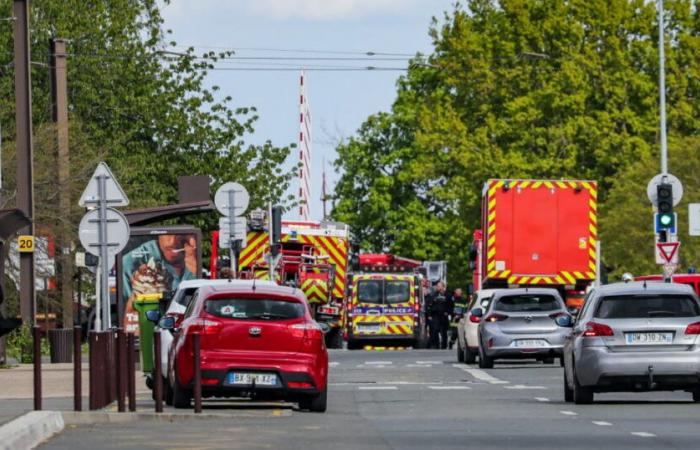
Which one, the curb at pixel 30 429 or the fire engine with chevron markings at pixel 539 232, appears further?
the fire engine with chevron markings at pixel 539 232

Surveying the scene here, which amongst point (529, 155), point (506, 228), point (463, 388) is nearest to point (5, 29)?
point (529, 155)

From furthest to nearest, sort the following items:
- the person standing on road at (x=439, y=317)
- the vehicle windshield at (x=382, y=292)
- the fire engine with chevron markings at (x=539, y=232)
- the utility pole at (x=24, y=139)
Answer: the vehicle windshield at (x=382, y=292), the person standing on road at (x=439, y=317), the fire engine with chevron markings at (x=539, y=232), the utility pole at (x=24, y=139)

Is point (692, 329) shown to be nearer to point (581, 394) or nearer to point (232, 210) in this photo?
point (581, 394)

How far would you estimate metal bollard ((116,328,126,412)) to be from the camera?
76.9 ft

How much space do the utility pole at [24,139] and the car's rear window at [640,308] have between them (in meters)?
16.9

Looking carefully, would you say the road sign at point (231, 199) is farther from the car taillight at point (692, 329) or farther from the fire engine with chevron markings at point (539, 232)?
the car taillight at point (692, 329)

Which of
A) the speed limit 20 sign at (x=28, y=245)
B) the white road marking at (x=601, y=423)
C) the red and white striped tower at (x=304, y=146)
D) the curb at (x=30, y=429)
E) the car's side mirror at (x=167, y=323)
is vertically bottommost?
the white road marking at (x=601, y=423)

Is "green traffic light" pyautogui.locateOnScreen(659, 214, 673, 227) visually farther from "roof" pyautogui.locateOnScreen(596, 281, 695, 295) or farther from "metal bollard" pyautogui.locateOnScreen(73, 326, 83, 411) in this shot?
"metal bollard" pyautogui.locateOnScreen(73, 326, 83, 411)

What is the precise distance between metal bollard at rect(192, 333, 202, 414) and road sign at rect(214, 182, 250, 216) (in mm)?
15032

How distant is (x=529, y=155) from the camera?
247ft

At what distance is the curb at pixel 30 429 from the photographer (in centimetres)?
1727

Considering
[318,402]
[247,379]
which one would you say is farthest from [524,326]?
[247,379]

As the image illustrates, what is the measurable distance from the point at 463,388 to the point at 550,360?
11090 mm

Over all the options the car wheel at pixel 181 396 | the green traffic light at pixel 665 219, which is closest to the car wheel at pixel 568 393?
the car wheel at pixel 181 396
